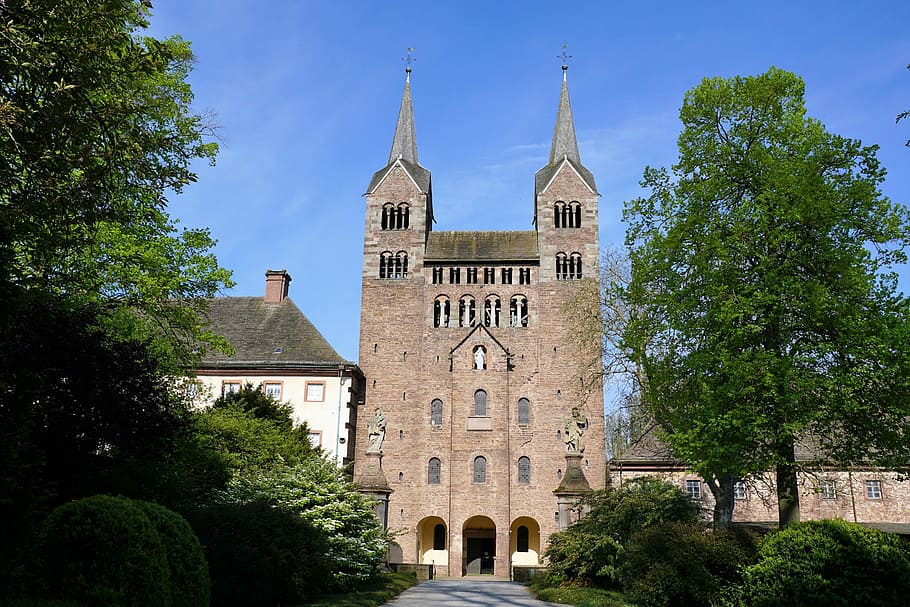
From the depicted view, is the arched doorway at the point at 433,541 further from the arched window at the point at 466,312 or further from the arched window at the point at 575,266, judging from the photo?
the arched window at the point at 575,266

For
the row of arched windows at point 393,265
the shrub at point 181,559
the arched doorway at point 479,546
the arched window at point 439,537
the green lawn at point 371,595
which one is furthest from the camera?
the row of arched windows at point 393,265

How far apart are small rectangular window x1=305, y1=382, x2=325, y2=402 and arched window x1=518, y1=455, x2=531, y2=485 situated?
1145 centimetres

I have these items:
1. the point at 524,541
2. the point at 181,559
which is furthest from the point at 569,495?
the point at 181,559

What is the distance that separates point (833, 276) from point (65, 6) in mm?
15822

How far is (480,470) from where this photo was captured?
140ft

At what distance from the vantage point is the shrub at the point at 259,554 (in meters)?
13.1

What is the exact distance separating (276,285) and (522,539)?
2032 cm

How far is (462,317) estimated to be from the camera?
45.2 meters

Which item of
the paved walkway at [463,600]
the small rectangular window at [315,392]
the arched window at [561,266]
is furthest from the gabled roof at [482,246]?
the paved walkway at [463,600]

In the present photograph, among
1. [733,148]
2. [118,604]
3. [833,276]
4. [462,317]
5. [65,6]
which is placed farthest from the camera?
[462,317]

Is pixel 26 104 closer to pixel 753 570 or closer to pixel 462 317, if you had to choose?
pixel 753 570

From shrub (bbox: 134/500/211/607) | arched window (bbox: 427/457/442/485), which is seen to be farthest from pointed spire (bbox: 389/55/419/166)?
shrub (bbox: 134/500/211/607)

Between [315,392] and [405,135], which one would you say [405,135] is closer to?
[405,135]

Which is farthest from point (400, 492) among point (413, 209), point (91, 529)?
point (91, 529)
